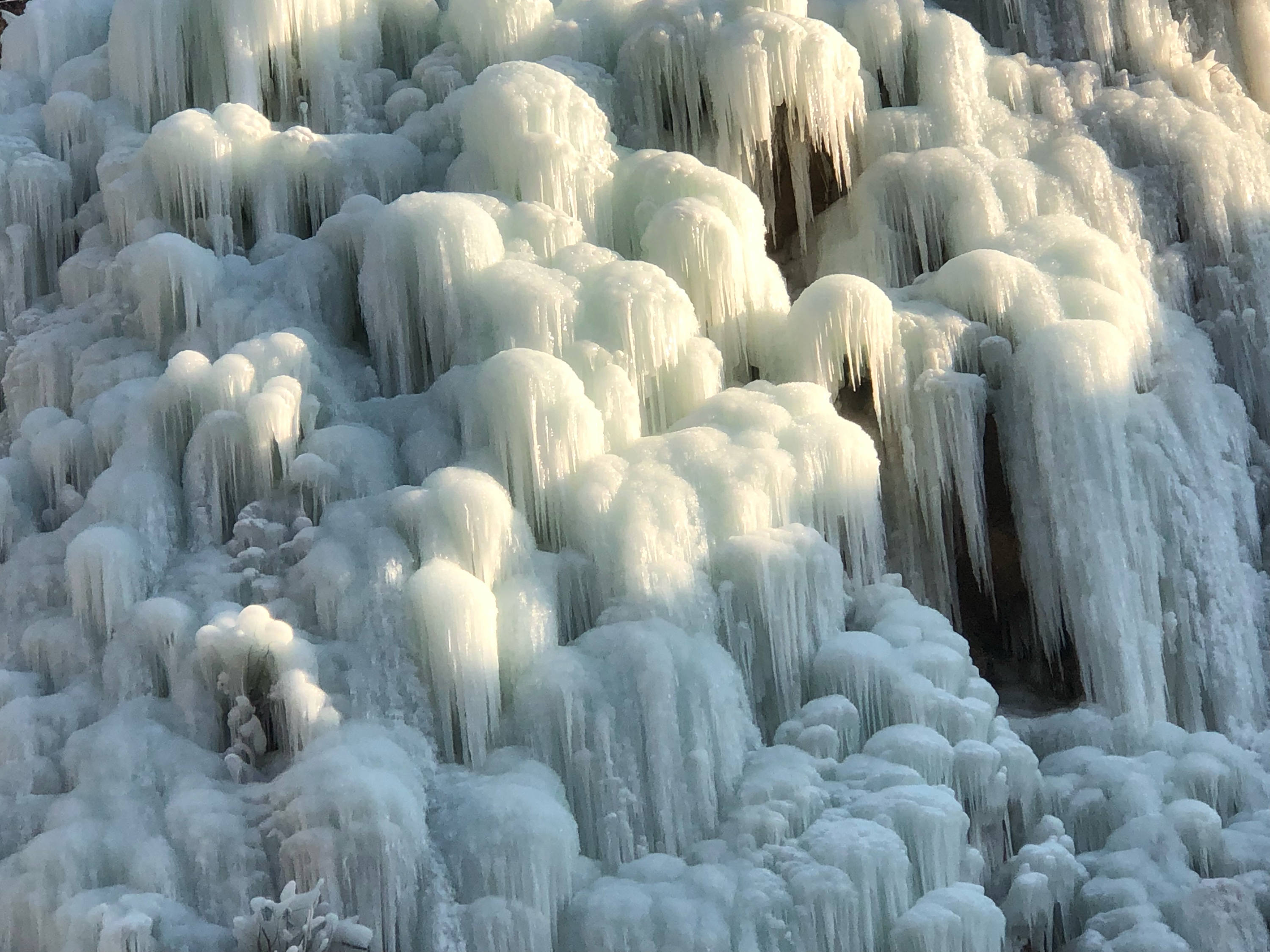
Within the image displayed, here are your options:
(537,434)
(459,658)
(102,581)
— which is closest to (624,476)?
(537,434)

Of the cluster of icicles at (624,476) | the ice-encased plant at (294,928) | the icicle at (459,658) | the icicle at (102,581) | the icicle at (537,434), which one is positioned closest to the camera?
the ice-encased plant at (294,928)

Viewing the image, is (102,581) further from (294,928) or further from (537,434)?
(537,434)

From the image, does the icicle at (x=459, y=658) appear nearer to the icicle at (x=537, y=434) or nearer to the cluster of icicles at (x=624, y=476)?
the cluster of icicles at (x=624, y=476)

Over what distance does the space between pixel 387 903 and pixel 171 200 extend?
4.43 metres

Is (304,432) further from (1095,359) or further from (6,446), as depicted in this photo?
(1095,359)

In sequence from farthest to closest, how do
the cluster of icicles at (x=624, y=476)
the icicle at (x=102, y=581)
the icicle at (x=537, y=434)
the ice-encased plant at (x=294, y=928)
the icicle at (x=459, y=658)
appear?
1. the icicle at (x=537, y=434)
2. the icicle at (x=102, y=581)
3. the icicle at (x=459, y=658)
4. the cluster of icicles at (x=624, y=476)
5. the ice-encased plant at (x=294, y=928)

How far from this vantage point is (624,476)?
23.4ft

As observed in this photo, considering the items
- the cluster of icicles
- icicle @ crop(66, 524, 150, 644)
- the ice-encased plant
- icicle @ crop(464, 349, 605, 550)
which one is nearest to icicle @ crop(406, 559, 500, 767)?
the cluster of icicles

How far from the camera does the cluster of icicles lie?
20.7 feet

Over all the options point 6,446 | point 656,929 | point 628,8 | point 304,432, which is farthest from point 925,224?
point 6,446

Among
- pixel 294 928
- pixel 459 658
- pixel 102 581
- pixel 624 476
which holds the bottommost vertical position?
pixel 294 928

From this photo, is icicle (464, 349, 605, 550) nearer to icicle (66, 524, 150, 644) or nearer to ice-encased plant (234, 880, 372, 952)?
icicle (66, 524, 150, 644)

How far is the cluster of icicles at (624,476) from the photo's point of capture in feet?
20.7

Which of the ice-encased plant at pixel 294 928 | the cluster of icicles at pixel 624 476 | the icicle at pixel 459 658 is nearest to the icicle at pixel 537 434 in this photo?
the cluster of icicles at pixel 624 476
